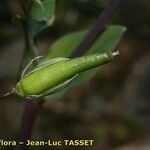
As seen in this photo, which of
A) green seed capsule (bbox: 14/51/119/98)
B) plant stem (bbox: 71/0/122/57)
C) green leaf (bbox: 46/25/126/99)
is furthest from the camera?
green leaf (bbox: 46/25/126/99)

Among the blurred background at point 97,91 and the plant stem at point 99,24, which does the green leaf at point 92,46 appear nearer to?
the plant stem at point 99,24

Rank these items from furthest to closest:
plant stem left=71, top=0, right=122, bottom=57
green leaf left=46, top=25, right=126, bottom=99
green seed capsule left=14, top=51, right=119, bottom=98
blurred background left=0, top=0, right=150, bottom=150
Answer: blurred background left=0, top=0, right=150, bottom=150 < green leaf left=46, top=25, right=126, bottom=99 < plant stem left=71, top=0, right=122, bottom=57 < green seed capsule left=14, top=51, right=119, bottom=98

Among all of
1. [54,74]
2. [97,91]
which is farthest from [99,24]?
[97,91]

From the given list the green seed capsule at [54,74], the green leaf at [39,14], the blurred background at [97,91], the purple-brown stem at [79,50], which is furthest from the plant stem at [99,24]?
the blurred background at [97,91]

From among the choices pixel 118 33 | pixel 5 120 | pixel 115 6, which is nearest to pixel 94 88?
pixel 5 120

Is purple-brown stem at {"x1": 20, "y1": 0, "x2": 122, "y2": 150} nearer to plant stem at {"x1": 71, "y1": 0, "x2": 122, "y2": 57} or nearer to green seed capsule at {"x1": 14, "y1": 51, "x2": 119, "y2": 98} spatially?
plant stem at {"x1": 71, "y1": 0, "x2": 122, "y2": 57}

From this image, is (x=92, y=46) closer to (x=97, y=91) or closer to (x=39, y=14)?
(x=39, y=14)

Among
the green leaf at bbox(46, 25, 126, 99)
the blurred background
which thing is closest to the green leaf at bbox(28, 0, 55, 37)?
the green leaf at bbox(46, 25, 126, 99)

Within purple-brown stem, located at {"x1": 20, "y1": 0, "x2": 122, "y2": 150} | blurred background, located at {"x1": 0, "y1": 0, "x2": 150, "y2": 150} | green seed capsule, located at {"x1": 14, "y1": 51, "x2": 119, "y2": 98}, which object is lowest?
green seed capsule, located at {"x1": 14, "y1": 51, "x2": 119, "y2": 98}
